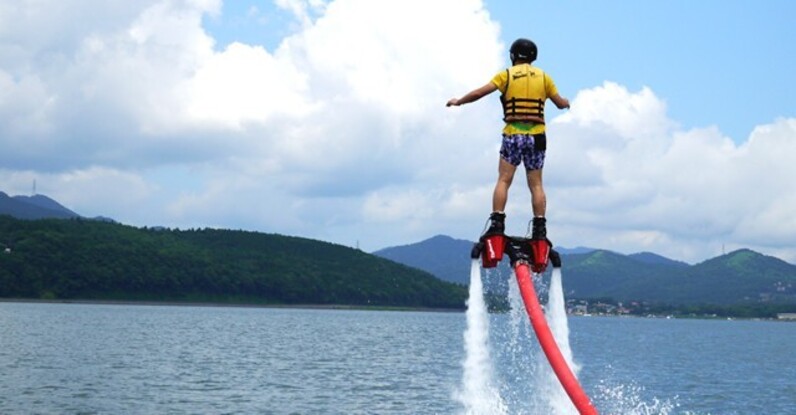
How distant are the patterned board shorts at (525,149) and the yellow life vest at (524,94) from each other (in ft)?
0.87

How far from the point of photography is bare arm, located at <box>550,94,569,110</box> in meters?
15.7

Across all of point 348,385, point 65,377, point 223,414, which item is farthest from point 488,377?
point 65,377

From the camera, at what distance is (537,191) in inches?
626

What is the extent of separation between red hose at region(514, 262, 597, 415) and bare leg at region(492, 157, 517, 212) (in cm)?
102

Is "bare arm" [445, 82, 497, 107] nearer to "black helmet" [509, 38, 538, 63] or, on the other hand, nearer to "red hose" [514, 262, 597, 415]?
"black helmet" [509, 38, 538, 63]

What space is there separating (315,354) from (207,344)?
1967cm

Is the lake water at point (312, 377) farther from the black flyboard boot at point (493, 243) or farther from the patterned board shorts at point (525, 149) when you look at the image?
the patterned board shorts at point (525, 149)

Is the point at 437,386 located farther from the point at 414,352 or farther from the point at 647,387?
the point at 414,352

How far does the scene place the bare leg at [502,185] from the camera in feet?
51.7

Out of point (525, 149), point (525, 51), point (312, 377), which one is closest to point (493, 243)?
point (525, 149)

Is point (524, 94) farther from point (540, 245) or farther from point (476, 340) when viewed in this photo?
point (476, 340)

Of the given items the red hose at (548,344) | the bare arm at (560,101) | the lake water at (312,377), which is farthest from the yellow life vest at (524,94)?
the lake water at (312,377)

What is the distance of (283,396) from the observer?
7156 centimetres

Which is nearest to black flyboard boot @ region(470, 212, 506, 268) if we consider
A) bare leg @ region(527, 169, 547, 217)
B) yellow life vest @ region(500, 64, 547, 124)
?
bare leg @ region(527, 169, 547, 217)
